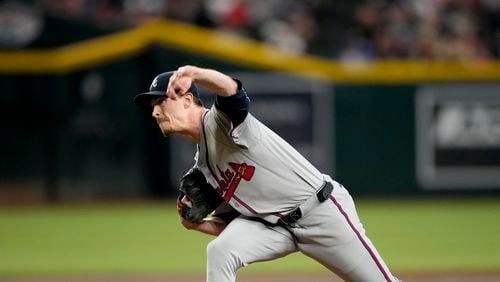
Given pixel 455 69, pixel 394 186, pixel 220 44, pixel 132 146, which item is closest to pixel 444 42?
pixel 455 69

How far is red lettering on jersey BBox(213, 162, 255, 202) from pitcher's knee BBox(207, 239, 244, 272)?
294mm

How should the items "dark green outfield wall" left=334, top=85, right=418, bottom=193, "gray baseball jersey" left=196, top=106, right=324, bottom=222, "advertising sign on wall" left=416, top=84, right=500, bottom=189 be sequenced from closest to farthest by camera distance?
"gray baseball jersey" left=196, top=106, right=324, bottom=222 < "advertising sign on wall" left=416, top=84, right=500, bottom=189 < "dark green outfield wall" left=334, top=85, right=418, bottom=193

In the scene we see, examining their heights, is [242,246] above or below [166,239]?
above

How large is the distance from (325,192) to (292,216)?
0.22 meters

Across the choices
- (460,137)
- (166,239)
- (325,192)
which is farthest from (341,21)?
(325,192)

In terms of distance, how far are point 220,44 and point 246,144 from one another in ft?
30.3

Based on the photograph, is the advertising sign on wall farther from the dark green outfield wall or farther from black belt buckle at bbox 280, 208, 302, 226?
black belt buckle at bbox 280, 208, 302, 226

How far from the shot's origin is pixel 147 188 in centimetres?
1412

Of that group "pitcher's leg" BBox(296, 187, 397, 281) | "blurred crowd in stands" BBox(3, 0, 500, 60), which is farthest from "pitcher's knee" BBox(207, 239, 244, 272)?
"blurred crowd in stands" BBox(3, 0, 500, 60)

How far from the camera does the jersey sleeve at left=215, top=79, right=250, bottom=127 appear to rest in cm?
469

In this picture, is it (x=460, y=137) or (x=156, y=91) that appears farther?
(x=460, y=137)

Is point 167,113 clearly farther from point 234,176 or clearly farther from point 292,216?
point 292,216

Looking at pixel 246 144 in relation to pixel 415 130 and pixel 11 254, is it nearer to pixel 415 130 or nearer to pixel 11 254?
pixel 11 254

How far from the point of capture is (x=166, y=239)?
10.8m
